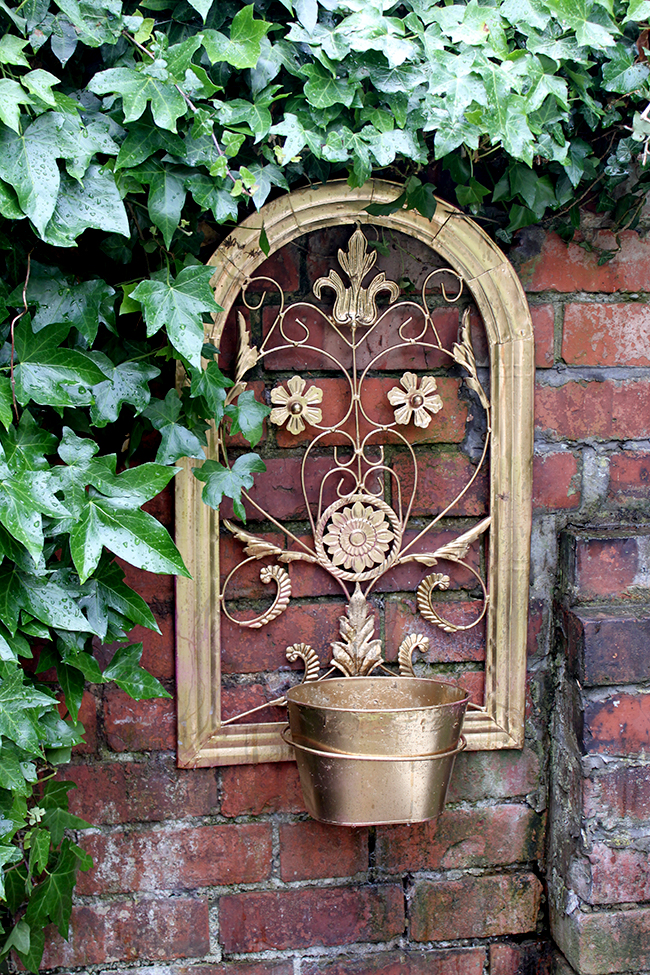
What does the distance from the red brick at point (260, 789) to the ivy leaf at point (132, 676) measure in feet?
0.76

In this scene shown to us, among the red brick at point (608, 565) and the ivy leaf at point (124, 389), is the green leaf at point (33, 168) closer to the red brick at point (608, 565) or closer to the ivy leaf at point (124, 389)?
the ivy leaf at point (124, 389)

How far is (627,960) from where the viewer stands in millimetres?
1018

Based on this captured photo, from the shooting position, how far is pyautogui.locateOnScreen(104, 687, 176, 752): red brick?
1.01 metres

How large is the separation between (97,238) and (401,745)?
677mm

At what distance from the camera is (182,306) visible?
0.80 meters

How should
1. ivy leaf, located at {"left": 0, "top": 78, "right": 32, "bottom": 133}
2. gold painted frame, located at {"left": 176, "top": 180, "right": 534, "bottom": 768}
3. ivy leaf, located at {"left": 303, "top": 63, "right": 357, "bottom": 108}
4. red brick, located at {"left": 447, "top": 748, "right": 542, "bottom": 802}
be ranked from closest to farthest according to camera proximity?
ivy leaf, located at {"left": 0, "top": 78, "right": 32, "bottom": 133} → ivy leaf, located at {"left": 303, "top": 63, "right": 357, "bottom": 108} → gold painted frame, located at {"left": 176, "top": 180, "right": 534, "bottom": 768} → red brick, located at {"left": 447, "top": 748, "right": 542, "bottom": 802}

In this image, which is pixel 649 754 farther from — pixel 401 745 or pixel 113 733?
pixel 113 733

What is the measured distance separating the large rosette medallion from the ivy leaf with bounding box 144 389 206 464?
21 cm

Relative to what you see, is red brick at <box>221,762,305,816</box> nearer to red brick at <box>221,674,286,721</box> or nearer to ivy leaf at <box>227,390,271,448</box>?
red brick at <box>221,674,286,721</box>

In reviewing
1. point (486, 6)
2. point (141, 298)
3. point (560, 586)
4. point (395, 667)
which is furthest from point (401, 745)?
point (486, 6)

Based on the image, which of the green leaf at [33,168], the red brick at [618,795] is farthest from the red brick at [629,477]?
the green leaf at [33,168]

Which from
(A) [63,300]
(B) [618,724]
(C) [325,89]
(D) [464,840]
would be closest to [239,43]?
(C) [325,89]

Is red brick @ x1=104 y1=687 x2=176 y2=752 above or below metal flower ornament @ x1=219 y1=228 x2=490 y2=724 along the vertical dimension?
below

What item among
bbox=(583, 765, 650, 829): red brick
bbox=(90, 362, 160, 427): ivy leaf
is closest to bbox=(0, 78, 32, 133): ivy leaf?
bbox=(90, 362, 160, 427): ivy leaf
